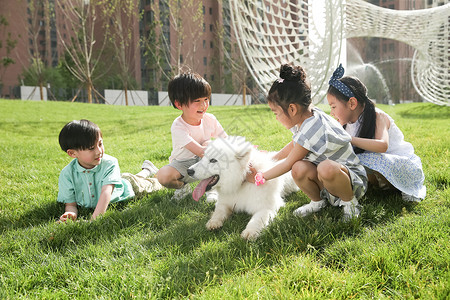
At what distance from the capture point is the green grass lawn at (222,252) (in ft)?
4.70

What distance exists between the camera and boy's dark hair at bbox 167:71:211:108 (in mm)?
2645

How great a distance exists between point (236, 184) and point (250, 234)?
39cm

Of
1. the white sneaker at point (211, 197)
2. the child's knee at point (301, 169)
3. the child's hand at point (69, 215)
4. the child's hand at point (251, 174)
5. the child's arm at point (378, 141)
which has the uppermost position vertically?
the child's arm at point (378, 141)

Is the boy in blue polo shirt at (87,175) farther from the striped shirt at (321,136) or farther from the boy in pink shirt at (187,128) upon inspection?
the striped shirt at (321,136)

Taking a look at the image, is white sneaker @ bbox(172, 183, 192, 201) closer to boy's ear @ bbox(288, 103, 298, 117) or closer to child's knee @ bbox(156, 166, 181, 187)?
child's knee @ bbox(156, 166, 181, 187)

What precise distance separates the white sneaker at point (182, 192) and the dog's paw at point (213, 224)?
65cm

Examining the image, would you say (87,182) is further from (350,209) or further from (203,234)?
(350,209)

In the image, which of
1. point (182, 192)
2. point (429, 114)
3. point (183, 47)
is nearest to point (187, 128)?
point (182, 192)

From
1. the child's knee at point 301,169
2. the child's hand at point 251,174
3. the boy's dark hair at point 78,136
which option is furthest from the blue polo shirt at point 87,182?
the child's knee at point 301,169

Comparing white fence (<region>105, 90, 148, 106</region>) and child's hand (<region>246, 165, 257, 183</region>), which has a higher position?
white fence (<region>105, 90, 148, 106</region>)

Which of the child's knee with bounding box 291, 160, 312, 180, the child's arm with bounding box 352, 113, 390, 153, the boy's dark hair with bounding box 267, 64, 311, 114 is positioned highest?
the boy's dark hair with bounding box 267, 64, 311, 114

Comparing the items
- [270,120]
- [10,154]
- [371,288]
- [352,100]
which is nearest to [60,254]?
[371,288]

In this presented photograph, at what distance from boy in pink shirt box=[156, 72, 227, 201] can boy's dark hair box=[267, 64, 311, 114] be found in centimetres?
81

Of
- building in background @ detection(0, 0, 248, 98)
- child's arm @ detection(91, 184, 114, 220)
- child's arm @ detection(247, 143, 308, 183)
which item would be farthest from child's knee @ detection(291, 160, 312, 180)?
building in background @ detection(0, 0, 248, 98)
